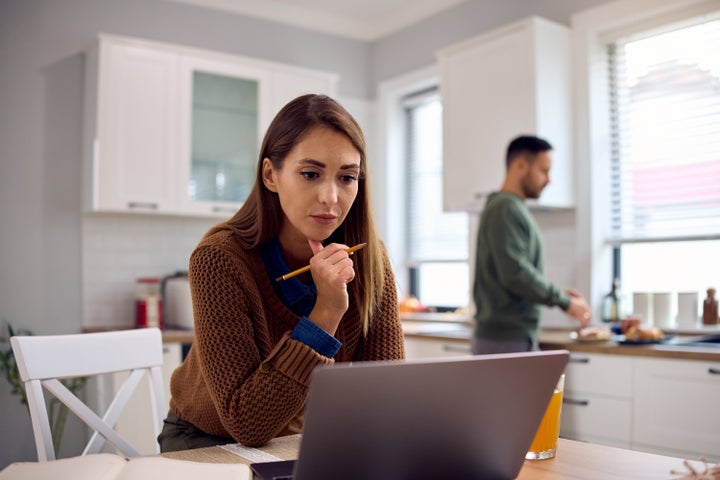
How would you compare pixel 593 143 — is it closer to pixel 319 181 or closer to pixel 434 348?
pixel 434 348

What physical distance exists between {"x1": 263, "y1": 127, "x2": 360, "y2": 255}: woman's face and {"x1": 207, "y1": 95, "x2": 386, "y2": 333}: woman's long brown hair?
0.08ft

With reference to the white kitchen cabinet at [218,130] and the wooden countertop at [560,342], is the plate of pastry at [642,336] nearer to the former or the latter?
the wooden countertop at [560,342]

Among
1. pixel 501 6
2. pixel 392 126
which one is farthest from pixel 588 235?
pixel 392 126

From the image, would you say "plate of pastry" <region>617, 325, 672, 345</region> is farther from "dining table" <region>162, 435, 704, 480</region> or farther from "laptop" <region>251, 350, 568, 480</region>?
"laptop" <region>251, 350, 568, 480</region>

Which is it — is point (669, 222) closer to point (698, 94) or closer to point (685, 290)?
point (685, 290)

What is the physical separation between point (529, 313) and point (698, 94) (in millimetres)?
1323

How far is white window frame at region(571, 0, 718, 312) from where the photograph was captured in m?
3.53

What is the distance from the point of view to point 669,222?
3350 millimetres

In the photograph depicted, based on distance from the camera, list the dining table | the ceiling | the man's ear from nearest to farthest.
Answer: the dining table
the man's ear
the ceiling

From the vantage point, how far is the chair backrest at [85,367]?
1.46 meters

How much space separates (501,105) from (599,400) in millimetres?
1558

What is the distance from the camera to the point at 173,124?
397 cm

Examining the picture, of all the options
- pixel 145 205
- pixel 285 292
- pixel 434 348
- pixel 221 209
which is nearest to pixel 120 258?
pixel 145 205

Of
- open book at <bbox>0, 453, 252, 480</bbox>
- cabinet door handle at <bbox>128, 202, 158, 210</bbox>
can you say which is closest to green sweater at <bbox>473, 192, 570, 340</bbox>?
cabinet door handle at <bbox>128, 202, 158, 210</bbox>
